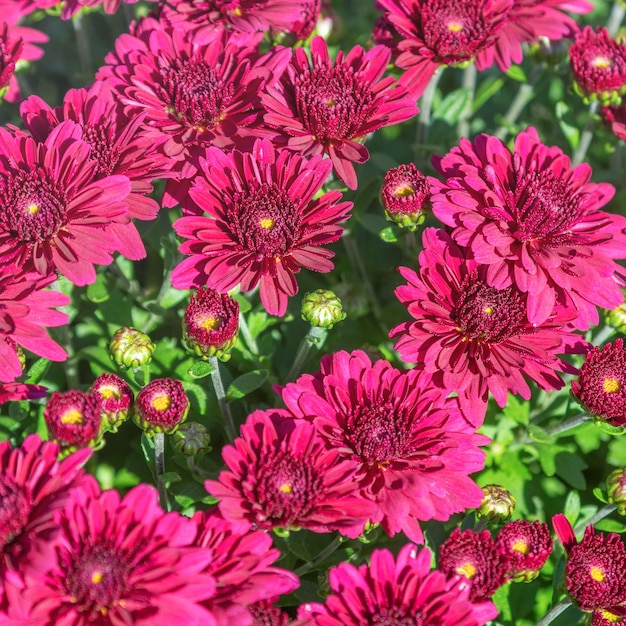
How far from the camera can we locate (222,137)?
2340 millimetres

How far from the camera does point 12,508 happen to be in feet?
5.47

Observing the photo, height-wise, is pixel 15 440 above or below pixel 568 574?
above

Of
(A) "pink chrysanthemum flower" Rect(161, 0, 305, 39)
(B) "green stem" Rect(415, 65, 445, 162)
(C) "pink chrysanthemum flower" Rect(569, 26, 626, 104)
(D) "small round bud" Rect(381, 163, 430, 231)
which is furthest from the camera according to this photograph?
(B) "green stem" Rect(415, 65, 445, 162)

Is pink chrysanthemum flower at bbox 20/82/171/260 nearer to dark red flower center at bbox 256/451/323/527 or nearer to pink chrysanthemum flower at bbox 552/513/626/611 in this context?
dark red flower center at bbox 256/451/323/527

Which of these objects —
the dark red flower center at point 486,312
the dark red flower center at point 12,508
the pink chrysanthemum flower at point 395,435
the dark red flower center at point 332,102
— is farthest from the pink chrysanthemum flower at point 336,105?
the dark red flower center at point 12,508

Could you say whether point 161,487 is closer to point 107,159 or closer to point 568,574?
point 107,159

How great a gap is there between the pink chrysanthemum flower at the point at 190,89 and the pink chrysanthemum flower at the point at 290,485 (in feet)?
2.67

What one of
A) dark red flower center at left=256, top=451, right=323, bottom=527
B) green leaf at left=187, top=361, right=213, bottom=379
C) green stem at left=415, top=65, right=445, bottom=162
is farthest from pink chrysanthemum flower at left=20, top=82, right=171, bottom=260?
green stem at left=415, top=65, right=445, bottom=162

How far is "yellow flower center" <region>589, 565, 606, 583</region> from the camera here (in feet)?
6.30

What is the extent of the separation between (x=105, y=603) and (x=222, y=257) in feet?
3.03

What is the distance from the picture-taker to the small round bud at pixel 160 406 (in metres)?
2.01

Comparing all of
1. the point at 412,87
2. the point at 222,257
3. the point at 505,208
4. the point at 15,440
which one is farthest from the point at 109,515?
the point at 412,87

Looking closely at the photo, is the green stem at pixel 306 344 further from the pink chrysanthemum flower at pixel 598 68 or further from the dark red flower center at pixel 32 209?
the pink chrysanthemum flower at pixel 598 68

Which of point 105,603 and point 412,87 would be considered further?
point 412,87
